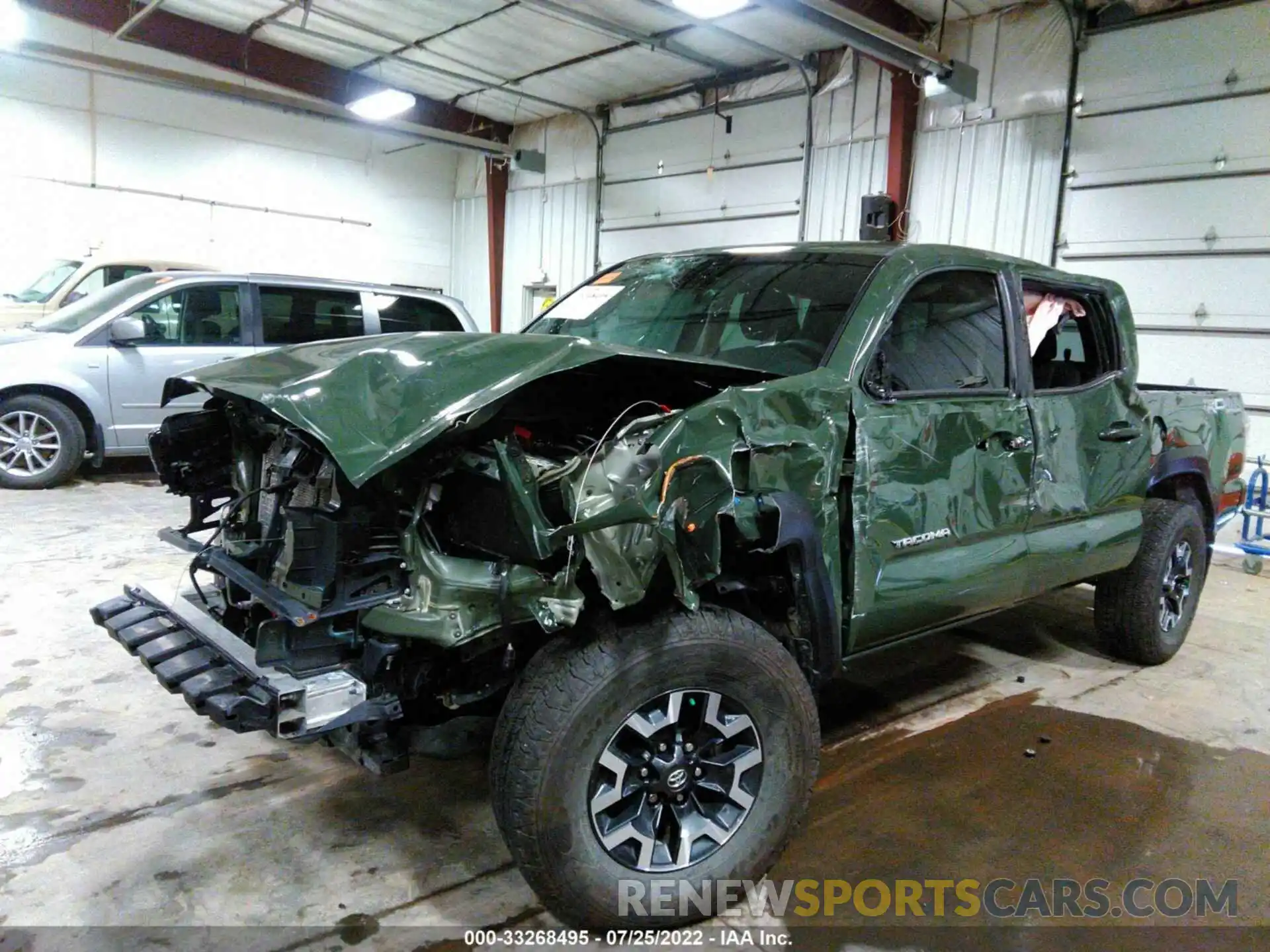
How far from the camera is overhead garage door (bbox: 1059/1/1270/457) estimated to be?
7469 mm

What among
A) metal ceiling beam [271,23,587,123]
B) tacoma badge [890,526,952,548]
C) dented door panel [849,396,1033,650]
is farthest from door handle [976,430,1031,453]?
metal ceiling beam [271,23,587,123]

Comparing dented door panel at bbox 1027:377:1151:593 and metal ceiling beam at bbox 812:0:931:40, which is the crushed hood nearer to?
dented door panel at bbox 1027:377:1151:593

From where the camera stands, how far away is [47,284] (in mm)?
10820

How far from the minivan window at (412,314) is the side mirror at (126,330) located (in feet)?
6.21

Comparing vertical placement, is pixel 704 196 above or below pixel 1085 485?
above

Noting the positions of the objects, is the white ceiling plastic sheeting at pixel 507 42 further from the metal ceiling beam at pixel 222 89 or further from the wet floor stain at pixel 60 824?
the wet floor stain at pixel 60 824

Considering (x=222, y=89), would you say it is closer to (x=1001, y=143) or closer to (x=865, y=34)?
(x=865, y=34)

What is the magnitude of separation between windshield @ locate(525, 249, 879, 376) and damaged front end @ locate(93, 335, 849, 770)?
15.7 inches

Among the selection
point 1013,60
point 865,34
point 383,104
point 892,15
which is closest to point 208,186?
point 383,104

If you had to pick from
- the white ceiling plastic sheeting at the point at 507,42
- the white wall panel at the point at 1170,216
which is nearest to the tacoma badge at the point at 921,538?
the white wall panel at the point at 1170,216

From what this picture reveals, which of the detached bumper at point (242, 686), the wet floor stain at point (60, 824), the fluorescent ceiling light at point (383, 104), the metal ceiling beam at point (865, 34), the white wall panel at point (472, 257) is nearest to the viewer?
the detached bumper at point (242, 686)

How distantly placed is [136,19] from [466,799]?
39.2ft

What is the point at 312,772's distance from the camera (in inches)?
118

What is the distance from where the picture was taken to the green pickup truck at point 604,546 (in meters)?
2.09
